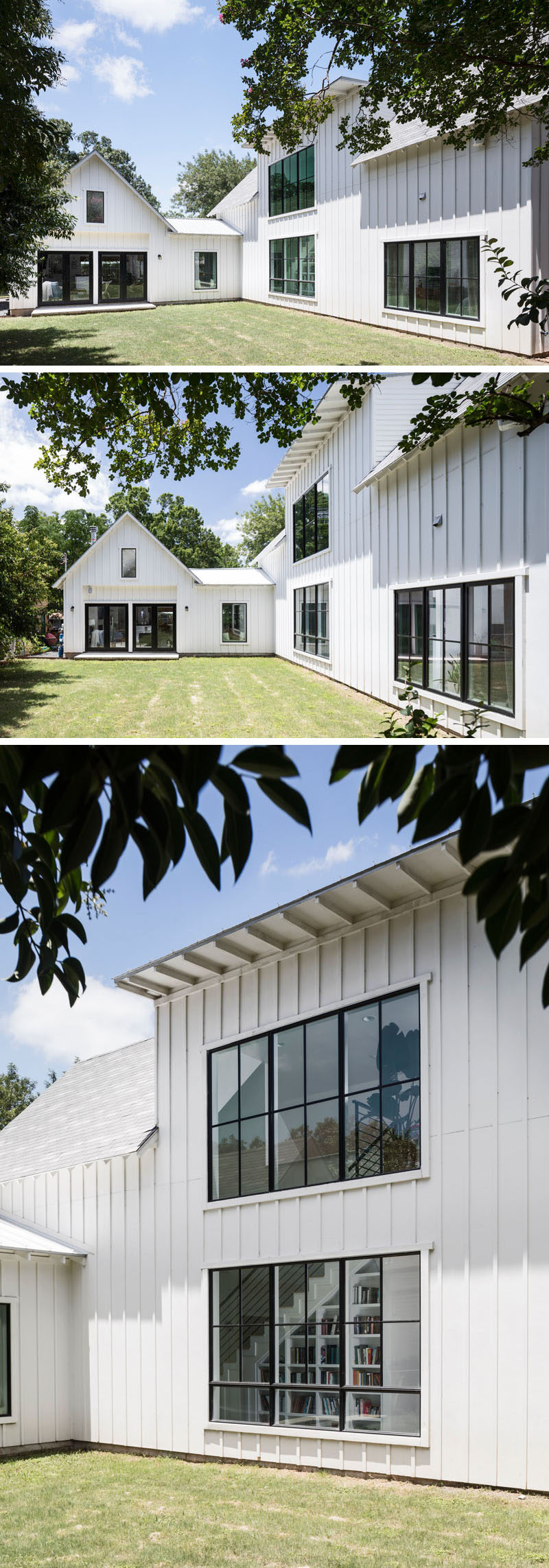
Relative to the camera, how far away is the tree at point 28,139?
13.9 feet

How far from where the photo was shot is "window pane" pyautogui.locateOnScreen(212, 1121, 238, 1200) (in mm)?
9062

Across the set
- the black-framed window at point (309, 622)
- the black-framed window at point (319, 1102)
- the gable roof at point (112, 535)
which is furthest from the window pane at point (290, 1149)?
the gable roof at point (112, 535)

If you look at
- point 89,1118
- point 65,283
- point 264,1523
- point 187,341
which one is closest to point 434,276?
point 187,341

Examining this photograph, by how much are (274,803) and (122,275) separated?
11.2ft

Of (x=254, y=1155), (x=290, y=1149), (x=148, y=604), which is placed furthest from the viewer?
(x=254, y=1155)

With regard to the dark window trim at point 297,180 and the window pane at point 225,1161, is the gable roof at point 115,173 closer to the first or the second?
the dark window trim at point 297,180

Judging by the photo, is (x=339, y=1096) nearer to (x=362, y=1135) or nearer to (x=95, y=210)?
(x=362, y=1135)

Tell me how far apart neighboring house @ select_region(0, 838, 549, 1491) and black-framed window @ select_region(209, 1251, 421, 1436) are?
0.06 feet

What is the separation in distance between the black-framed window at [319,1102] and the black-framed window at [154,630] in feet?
14.2

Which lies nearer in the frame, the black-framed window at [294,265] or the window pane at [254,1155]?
the black-framed window at [294,265]

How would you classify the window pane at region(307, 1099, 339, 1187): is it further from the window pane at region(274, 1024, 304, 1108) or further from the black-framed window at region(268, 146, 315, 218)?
the black-framed window at region(268, 146, 315, 218)

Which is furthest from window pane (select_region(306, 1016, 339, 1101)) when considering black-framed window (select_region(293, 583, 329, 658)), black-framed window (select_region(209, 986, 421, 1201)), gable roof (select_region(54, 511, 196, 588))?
gable roof (select_region(54, 511, 196, 588))

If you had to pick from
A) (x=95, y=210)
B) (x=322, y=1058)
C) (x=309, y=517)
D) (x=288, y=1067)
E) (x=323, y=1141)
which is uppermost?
(x=95, y=210)

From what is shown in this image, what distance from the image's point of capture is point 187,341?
177 inches
